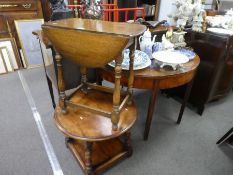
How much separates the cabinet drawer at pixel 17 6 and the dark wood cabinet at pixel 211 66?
89.3 inches

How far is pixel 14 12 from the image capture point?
250cm

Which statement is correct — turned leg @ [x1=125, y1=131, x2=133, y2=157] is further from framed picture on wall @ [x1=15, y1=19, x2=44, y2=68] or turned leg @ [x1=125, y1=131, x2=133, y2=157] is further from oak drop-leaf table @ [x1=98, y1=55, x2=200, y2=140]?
framed picture on wall @ [x1=15, y1=19, x2=44, y2=68]

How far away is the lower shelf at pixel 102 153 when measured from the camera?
124cm

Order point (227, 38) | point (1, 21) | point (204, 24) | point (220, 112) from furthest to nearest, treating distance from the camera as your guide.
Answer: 1. point (1, 21)
2. point (220, 112)
3. point (204, 24)
4. point (227, 38)

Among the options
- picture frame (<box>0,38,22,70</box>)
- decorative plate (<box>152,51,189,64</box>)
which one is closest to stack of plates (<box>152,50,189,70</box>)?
decorative plate (<box>152,51,189,64</box>)

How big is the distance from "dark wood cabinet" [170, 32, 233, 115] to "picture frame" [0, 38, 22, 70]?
2465mm

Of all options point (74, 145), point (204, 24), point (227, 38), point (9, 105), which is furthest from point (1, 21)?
point (227, 38)

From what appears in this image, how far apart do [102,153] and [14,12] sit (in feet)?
7.96

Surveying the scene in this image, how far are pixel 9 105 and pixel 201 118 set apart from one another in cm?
216

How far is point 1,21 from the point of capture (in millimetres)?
2469

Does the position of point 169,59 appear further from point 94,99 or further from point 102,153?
point 102,153

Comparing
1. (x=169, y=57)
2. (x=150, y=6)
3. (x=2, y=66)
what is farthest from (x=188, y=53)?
(x=2, y=66)

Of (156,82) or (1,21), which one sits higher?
(1,21)

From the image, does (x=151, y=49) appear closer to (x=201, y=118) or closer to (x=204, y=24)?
(x=204, y=24)
